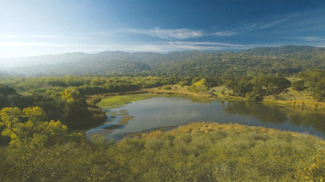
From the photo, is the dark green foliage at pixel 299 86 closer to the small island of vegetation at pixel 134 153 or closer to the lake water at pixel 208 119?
the lake water at pixel 208 119

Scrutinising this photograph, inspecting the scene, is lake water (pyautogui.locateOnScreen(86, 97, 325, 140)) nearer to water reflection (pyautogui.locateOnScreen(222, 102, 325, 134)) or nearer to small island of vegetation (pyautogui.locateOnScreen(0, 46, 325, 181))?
water reflection (pyautogui.locateOnScreen(222, 102, 325, 134))

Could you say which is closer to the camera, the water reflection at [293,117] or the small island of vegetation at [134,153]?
the small island of vegetation at [134,153]

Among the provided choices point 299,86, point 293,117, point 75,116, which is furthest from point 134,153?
point 299,86

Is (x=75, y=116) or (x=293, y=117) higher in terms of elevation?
(x=75, y=116)

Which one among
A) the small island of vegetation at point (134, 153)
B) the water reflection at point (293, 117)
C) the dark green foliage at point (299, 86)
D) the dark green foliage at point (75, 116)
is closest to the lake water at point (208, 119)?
the water reflection at point (293, 117)

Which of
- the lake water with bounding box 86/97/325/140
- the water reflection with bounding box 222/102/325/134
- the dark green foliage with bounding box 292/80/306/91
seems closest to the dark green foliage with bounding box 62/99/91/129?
the lake water with bounding box 86/97/325/140

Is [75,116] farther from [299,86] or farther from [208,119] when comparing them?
[299,86]

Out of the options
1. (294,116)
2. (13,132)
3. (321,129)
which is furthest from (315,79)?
(13,132)

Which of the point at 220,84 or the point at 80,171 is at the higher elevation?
the point at 80,171

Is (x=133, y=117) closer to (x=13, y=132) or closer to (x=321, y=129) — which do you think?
(x=13, y=132)

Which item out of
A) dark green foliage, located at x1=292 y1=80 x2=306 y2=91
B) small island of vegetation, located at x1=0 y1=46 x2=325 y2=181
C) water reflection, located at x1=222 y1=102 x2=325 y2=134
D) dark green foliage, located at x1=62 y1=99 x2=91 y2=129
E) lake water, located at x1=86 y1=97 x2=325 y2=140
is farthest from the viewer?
dark green foliage, located at x1=292 y1=80 x2=306 y2=91

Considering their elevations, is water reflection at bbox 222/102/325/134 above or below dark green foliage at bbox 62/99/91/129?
below
